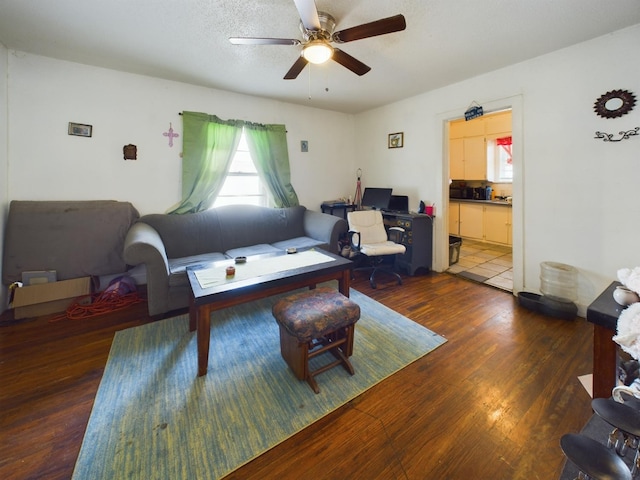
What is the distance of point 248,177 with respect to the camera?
408 centimetres

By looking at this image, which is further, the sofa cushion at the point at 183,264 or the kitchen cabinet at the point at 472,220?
the kitchen cabinet at the point at 472,220

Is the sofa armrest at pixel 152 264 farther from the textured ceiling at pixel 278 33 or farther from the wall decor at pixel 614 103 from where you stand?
the wall decor at pixel 614 103

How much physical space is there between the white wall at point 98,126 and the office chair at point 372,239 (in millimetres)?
2066

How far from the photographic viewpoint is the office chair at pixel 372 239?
11.1 ft

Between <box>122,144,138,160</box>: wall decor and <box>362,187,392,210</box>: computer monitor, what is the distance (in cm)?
328

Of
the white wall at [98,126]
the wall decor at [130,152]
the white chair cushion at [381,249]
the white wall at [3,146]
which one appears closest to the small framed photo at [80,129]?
the white wall at [98,126]

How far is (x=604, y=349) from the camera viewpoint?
141 cm

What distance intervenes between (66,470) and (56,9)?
9.59 ft

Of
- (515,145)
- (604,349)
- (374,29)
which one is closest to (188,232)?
(374,29)

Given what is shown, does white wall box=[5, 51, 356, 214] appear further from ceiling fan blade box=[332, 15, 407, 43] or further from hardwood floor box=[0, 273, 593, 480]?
ceiling fan blade box=[332, 15, 407, 43]

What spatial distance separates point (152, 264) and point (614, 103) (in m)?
4.26

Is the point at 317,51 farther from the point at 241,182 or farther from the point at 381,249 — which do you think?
the point at 241,182

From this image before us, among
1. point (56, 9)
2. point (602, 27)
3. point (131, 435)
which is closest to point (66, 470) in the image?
point (131, 435)

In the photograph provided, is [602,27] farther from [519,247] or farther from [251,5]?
[251,5]
